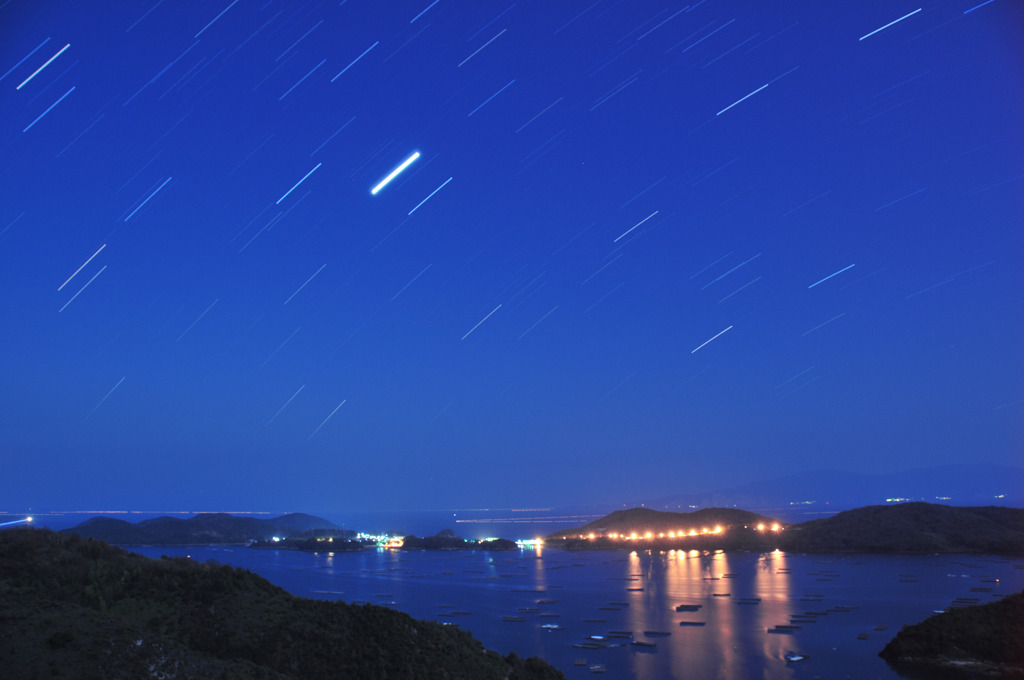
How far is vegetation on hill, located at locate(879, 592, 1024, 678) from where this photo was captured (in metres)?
21.4

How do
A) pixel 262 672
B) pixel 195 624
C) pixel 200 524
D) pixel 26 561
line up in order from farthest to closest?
pixel 200 524, pixel 26 561, pixel 195 624, pixel 262 672

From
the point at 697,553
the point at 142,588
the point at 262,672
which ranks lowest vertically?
the point at 697,553

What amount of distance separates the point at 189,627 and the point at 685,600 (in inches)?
1274

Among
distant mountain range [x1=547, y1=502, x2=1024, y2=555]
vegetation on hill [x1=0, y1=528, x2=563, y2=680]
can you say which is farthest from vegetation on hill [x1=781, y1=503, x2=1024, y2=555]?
vegetation on hill [x1=0, y1=528, x2=563, y2=680]

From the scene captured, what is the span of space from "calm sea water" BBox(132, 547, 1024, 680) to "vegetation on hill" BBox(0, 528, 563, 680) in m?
7.91

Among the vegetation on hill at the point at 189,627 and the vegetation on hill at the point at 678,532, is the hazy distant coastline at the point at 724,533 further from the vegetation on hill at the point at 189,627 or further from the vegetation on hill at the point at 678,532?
the vegetation on hill at the point at 189,627

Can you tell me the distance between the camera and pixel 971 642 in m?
22.4

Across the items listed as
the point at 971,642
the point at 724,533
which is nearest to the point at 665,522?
the point at 724,533

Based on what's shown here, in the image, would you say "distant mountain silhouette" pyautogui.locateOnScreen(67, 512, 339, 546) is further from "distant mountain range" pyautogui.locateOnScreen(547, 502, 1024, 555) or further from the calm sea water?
"distant mountain range" pyautogui.locateOnScreen(547, 502, 1024, 555)

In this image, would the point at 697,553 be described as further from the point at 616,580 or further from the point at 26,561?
the point at 26,561

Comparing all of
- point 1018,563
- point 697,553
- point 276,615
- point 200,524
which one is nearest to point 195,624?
point 276,615

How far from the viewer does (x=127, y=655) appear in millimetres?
12477

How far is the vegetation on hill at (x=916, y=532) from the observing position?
221 ft

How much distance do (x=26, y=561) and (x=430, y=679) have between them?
11.4 meters
